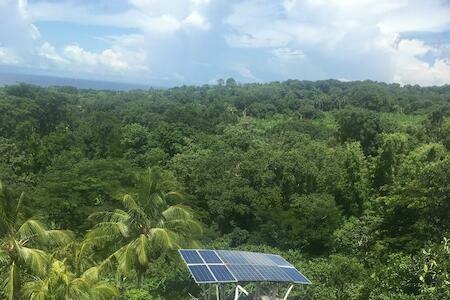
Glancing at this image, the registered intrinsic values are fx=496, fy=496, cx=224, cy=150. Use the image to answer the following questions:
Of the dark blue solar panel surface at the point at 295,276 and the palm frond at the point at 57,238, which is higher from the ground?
the palm frond at the point at 57,238

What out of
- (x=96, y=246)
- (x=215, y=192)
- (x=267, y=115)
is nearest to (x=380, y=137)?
(x=215, y=192)

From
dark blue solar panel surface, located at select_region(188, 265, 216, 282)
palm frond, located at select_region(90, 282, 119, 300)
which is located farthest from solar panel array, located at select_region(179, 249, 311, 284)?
palm frond, located at select_region(90, 282, 119, 300)

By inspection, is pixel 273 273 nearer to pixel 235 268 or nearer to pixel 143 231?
pixel 235 268

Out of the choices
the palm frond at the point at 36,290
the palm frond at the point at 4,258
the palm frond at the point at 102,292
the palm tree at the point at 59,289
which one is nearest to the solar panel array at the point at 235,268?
the palm frond at the point at 102,292

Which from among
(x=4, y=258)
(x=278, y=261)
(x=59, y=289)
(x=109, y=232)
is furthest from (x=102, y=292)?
(x=278, y=261)

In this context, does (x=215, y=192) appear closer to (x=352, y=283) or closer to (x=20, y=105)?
(x=352, y=283)

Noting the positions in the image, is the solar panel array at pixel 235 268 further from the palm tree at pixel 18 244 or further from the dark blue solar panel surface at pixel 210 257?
the palm tree at pixel 18 244

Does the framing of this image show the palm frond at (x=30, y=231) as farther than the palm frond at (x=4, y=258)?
Yes
